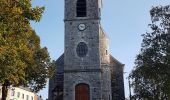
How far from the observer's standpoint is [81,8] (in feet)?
144

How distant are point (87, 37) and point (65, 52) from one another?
10.4 ft

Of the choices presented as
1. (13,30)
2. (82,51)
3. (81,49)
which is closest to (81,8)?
(81,49)

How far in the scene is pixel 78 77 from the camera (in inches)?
1597

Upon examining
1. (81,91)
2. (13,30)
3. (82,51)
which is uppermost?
(82,51)

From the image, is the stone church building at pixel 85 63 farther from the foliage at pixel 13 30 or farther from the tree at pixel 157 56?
the foliage at pixel 13 30

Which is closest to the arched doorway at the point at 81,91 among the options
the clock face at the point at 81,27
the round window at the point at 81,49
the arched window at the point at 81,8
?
the round window at the point at 81,49

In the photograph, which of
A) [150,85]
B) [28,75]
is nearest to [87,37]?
[150,85]

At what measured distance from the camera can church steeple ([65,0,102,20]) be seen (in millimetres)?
43031

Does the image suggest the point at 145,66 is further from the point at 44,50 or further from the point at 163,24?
the point at 44,50

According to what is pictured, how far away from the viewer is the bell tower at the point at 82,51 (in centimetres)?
4022

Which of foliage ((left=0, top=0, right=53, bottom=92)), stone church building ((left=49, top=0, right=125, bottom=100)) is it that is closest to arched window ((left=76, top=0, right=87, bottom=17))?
stone church building ((left=49, top=0, right=125, bottom=100))

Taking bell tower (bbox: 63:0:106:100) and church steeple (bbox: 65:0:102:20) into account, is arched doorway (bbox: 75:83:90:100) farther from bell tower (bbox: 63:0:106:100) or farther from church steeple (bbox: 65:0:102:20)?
church steeple (bbox: 65:0:102:20)

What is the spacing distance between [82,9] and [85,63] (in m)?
7.13

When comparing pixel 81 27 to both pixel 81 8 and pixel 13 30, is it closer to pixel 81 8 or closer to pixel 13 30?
pixel 81 8
